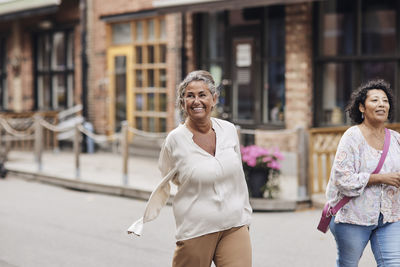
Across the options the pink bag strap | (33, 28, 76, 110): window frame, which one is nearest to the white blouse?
the pink bag strap

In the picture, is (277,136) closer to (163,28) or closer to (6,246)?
(163,28)

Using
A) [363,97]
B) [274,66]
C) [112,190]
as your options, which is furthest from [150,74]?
[363,97]

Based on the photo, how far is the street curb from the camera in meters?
9.68

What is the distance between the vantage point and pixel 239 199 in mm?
4055

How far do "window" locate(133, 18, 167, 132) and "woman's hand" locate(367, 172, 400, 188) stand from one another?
1149 cm

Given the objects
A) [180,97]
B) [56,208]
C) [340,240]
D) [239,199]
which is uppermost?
[180,97]

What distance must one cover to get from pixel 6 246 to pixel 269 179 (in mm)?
4039

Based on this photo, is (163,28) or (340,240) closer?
(340,240)

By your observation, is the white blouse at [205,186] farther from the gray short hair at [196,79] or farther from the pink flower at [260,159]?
the pink flower at [260,159]

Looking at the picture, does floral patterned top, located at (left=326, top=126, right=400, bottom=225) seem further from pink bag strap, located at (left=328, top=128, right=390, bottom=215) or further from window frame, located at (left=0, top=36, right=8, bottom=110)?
window frame, located at (left=0, top=36, right=8, bottom=110)

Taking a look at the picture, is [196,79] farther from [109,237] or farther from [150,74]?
[150,74]

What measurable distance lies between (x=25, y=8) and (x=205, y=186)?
595 inches

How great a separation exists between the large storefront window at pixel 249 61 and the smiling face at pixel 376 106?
333 inches

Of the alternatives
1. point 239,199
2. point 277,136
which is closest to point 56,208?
point 277,136
